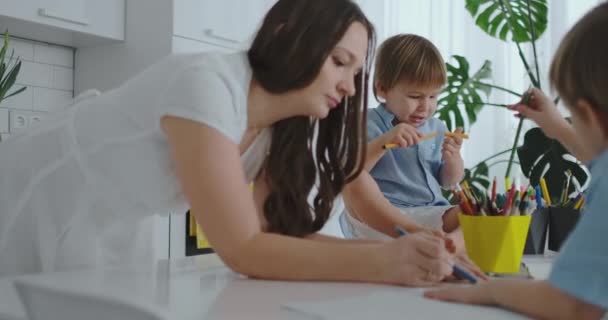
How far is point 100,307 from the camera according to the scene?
54 cm

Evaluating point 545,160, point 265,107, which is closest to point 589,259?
point 265,107

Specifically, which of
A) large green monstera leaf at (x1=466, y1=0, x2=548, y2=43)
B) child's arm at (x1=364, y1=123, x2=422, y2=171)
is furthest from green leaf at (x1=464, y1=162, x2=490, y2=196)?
child's arm at (x1=364, y1=123, x2=422, y2=171)

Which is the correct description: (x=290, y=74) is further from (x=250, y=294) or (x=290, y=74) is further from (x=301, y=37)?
(x=250, y=294)

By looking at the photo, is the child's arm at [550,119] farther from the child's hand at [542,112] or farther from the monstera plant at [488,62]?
the monstera plant at [488,62]

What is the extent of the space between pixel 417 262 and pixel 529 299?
21 cm

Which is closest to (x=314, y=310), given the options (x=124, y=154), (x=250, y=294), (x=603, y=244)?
(x=250, y=294)

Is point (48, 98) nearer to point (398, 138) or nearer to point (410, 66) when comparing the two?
point (410, 66)

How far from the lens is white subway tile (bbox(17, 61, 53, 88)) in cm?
279

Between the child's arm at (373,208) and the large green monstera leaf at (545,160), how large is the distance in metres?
0.96

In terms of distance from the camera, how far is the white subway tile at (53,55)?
284 cm

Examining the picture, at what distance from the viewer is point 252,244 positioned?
0.90 m

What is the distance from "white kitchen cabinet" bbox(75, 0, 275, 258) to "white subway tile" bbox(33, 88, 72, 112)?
7cm

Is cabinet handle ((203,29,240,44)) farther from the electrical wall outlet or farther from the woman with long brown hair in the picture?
the woman with long brown hair

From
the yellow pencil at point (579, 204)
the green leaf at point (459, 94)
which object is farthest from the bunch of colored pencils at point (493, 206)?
the green leaf at point (459, 94)
